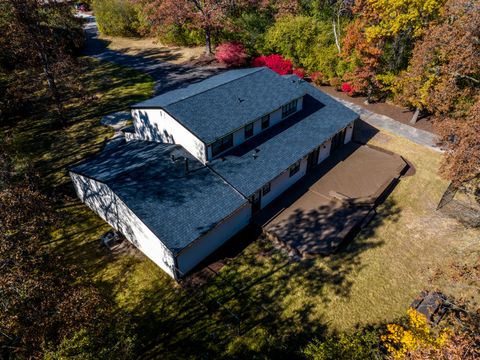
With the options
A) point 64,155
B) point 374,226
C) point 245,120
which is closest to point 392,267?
point 374,226

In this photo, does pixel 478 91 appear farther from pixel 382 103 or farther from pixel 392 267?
pixel 392 267

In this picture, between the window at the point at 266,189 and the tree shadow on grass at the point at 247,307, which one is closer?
the tree shadow on grass at the point at 247,307

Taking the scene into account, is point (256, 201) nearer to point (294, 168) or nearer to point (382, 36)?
point (294, 168)

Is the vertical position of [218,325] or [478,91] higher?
[478,91]

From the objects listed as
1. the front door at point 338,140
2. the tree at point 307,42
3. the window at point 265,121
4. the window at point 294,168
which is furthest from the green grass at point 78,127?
the front door at point 338,140

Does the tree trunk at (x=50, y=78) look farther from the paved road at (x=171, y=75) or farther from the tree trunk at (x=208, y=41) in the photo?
→ the tree trunk at (x=208, y=41)

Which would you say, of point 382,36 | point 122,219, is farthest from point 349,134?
point 122,219
